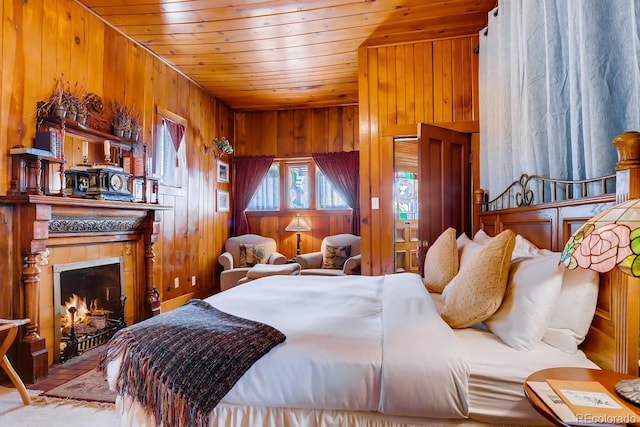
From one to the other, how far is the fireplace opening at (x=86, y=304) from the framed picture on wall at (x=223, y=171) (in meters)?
2.30

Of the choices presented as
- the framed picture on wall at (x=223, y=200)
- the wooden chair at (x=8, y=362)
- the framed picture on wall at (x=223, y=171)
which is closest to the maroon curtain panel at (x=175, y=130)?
the framed picture on wall at (x=223, y=171)

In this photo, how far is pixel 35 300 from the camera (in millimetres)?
2395

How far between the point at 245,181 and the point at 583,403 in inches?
207

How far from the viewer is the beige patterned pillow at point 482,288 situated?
1.45 metres

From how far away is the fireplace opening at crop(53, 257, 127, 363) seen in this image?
2.73m

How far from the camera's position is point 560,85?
191 cm

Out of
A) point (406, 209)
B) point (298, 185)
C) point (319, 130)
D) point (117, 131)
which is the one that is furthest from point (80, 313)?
point (406, 209)

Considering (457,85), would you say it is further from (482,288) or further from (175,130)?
(175,130)

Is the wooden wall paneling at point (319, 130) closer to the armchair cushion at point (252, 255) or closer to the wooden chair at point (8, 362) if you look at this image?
the armchair cushion at point (252, 255)

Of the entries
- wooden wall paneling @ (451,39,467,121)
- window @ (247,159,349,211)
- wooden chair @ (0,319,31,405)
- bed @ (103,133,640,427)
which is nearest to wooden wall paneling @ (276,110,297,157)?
window @ (247,159,349,211)

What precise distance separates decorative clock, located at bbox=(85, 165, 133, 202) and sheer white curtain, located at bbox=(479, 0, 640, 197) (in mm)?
3110

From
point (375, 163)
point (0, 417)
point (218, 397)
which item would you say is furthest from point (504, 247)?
point (0, 417)

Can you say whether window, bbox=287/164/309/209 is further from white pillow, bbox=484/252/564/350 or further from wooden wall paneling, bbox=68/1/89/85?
white pillow, bbox=484/252/564/350

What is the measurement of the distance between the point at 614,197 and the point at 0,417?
Result: 10.1 ft
